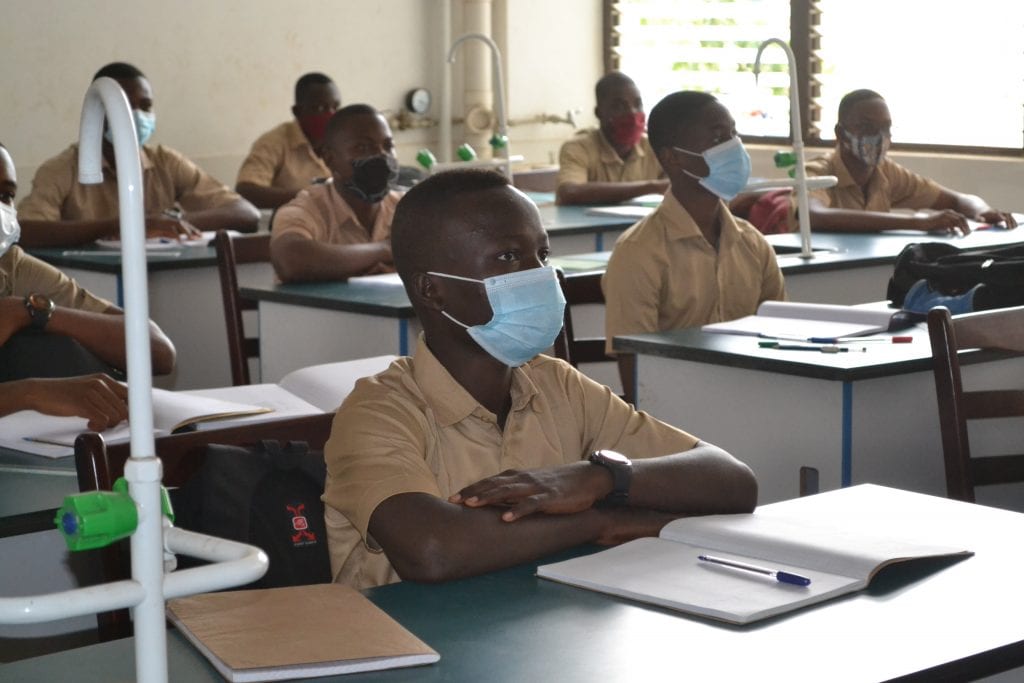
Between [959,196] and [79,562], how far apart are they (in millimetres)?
3996

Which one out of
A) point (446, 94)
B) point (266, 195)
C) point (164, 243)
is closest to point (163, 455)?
point (164, 243)

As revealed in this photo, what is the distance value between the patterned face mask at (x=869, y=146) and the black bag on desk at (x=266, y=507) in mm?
3706

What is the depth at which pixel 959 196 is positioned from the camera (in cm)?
532

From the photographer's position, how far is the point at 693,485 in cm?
182

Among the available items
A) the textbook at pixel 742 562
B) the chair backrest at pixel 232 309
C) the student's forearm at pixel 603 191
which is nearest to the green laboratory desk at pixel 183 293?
the chair backrest at pixel 232 309

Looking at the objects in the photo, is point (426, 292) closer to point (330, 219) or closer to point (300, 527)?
point (300, 527)

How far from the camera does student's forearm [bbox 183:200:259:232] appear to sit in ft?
16.8

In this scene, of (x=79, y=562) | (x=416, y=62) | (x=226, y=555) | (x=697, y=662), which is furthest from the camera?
(x=416, y=62)

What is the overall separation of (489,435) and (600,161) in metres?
4.72

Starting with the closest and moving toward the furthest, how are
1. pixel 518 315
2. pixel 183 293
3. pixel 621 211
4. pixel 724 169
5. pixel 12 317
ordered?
pixel 518 315 → pixel 12 317 → pixel 724 169 → pixel 183 293 → pixel 621 211

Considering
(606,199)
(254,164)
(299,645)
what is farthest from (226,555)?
(254,164)

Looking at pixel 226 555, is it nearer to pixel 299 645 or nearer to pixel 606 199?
pixel 299 645

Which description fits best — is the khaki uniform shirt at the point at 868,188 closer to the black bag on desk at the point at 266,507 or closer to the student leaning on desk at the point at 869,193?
the student leaning on desk at the point at 869,193

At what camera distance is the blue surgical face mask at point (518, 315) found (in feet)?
6.05
